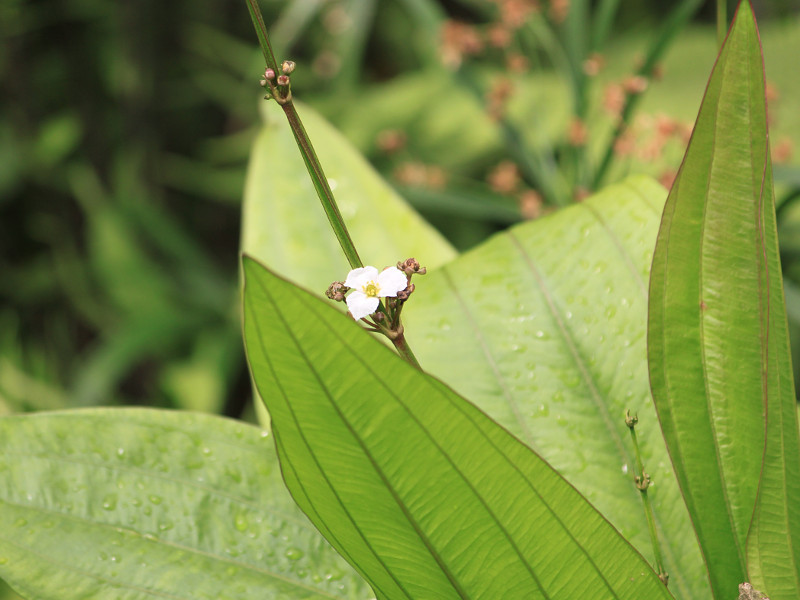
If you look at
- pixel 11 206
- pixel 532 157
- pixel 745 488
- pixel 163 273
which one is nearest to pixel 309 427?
pixel 745 488

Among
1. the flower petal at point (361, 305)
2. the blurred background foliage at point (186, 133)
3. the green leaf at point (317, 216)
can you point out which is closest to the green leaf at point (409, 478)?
the flower petal at point (361, 305)

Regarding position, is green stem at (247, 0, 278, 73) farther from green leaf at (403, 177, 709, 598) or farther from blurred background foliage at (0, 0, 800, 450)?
blurred background foliage at (0, 0, 800, 450)

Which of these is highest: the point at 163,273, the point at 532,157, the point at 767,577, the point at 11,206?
the point at 11,206

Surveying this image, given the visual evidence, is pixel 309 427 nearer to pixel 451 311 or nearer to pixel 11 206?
pixel 451 311

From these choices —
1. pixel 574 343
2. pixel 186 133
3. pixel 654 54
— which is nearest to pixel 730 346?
pixel 574 343

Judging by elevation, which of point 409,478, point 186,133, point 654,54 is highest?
point 186,133

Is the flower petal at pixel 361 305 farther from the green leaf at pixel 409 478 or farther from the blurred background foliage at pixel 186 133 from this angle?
the blurred background foliage at pixel 186 133

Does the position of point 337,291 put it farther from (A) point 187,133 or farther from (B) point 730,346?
(A) point 187,133
